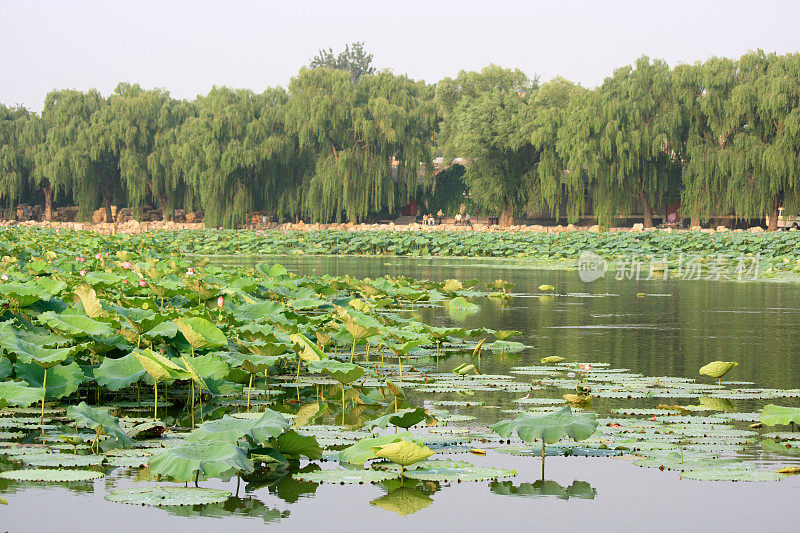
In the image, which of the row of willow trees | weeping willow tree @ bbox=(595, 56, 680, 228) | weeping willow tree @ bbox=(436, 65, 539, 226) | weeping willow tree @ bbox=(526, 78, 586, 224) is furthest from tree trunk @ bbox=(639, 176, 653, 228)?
weeping willow tree @ bbox=(436, 65, 539, 226)

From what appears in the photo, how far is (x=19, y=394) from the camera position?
3.80 meters

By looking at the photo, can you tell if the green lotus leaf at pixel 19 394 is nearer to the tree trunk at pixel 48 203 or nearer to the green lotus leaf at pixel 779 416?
the green lotus leaf at pixel 779 416

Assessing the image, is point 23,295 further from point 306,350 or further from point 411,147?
point 411,147

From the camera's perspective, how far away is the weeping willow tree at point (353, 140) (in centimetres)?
3784

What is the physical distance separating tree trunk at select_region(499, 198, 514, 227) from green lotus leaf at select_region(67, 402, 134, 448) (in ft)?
126

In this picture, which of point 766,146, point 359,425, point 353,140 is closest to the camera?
point 359,425

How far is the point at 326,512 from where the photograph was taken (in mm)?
3070

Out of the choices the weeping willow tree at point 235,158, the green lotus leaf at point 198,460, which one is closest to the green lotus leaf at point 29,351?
the green lotus leaf at point 198,460

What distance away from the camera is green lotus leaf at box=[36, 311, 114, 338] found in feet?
15.2

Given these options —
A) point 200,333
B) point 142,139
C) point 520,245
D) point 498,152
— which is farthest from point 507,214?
point 200,333

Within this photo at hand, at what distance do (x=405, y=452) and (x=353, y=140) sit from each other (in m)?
36.4

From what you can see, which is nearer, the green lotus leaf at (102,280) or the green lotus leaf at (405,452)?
the green lotus leaf at (405,452)

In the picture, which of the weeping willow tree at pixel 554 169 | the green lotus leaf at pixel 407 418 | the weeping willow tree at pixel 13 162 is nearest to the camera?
the green lotus leaf at pixel 407 418

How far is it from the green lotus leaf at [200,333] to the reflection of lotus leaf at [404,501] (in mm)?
1703
